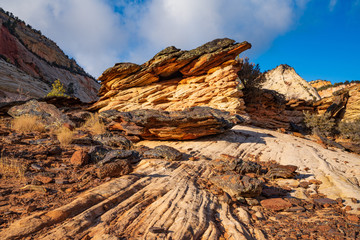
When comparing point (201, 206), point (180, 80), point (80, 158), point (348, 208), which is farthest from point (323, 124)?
point (80, 158)

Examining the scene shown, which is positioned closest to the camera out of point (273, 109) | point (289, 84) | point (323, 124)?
point (323, 124)

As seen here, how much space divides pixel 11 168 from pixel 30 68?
156 ft

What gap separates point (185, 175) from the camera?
15.1 ft

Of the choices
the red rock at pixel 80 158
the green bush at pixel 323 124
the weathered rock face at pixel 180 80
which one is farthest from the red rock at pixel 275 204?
the green bush at pixel 323 124

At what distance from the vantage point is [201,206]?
3.30 meters

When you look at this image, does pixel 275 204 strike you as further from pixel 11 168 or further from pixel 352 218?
pixel 11 168

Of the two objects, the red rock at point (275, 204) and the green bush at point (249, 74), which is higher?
the green bush at point (249, 74)

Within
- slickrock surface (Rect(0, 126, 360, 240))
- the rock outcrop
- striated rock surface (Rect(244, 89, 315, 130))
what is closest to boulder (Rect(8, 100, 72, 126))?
slickrock surface (Rect(0, 126, 360, 240))

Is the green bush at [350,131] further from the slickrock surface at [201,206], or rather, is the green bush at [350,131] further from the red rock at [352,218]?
the red rock at [352,218]

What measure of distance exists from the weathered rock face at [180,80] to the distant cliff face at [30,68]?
334 inches

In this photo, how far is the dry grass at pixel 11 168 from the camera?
137 inches

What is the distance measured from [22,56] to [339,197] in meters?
55.1

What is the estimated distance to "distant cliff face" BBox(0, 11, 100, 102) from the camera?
73.7 ft

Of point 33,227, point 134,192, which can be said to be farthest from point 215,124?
point 33,227
